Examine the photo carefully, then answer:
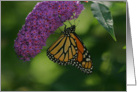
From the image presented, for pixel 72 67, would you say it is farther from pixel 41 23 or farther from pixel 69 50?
pixel 41 23

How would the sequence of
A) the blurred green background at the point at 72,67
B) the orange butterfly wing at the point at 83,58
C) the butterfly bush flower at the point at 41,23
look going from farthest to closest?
1. the blurred green background at the point at 72,67
2. the orange butterfly wing at the point at 83,58
3. the butterfly bush flower at the point at 41,23

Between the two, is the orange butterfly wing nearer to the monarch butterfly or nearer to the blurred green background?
the monarch butterfly

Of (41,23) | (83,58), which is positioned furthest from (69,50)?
(41,23)

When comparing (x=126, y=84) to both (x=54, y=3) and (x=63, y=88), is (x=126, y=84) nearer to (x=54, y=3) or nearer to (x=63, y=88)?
(x=63, y=88)

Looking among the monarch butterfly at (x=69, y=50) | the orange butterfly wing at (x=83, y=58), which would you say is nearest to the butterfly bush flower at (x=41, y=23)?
the monarch butterfly at (x=69, y=50)

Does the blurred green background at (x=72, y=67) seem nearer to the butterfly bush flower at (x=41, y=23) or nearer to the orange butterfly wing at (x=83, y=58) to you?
the orange butterfly wing at (x=83, y=58)

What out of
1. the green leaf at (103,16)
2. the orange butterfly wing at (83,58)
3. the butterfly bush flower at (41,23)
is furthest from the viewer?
the orange butterfly wing at (83,58)
